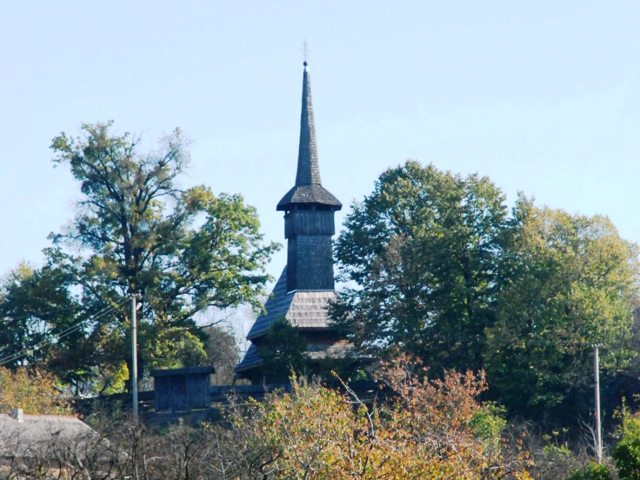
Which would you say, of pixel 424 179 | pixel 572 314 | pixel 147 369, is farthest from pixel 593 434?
pixel 147 369

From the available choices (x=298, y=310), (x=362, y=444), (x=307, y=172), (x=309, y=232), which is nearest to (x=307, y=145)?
(x=307, y=172)

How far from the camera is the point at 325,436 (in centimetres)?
2609

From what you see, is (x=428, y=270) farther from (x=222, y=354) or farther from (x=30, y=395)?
(x=222, y=354)

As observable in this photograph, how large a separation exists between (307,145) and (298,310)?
9.45 m

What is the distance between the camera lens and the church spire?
68.2 m

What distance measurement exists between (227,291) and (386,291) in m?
6.54

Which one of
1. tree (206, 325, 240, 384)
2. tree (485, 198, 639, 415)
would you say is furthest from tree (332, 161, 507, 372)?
tree (206, 325, 240, 384)

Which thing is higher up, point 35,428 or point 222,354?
point 222,354

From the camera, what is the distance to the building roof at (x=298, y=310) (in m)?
61.5

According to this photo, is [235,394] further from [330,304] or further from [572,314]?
[572,314]

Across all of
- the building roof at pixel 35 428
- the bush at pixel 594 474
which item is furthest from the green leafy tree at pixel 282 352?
the bush at pixel 594 474

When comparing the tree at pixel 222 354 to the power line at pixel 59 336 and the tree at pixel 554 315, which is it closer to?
the power line at pixel 59 336

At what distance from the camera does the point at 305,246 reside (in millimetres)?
66125

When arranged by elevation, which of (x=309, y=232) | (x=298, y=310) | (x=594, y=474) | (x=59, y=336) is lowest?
(x=594, y=474)
